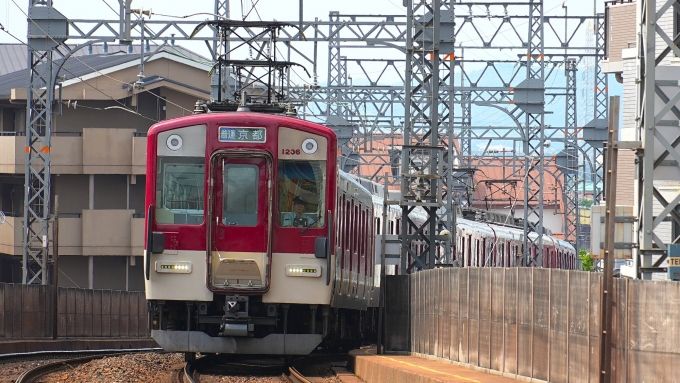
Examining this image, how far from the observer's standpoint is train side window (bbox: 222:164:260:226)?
1424 centimetres

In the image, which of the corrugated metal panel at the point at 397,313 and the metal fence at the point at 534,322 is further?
the corrugated metal panel at the point at 397,313

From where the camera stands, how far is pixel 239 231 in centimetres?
1422

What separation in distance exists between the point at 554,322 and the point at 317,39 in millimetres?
19594

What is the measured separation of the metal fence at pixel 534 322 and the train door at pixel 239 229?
2420 millimetres

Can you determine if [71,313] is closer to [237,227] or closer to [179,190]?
[179,190]

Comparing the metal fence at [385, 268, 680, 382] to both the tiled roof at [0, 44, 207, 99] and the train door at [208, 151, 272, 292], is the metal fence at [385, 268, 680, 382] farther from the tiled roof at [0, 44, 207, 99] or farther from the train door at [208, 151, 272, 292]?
the tiled roof at [0, 44, 207, 99]

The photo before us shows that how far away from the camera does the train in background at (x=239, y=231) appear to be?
1417 centimetres

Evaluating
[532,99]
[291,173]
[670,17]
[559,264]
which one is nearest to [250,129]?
[291,173]

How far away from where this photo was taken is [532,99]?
34062 millimetres

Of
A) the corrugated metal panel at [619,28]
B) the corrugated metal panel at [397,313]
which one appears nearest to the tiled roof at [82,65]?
the corrugated metal panel at [619,28]

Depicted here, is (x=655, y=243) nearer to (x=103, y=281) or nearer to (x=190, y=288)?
(x=190, y=288)

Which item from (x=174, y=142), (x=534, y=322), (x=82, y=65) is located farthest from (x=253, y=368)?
(x=82, y=65)

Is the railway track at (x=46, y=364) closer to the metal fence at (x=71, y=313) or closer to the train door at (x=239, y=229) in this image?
the metal fence at (x=71, y=313)

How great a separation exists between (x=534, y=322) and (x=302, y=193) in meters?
4.03
